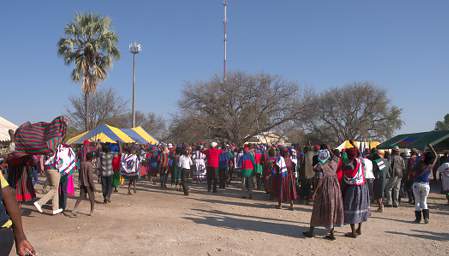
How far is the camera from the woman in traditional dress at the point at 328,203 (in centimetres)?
702

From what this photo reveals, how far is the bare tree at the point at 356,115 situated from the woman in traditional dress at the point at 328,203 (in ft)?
134

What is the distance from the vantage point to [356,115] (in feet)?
159

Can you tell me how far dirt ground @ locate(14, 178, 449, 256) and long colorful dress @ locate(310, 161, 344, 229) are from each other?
38 cm

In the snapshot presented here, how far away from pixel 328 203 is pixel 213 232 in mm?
2367

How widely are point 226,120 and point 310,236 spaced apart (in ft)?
82.2

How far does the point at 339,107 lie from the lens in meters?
48.6

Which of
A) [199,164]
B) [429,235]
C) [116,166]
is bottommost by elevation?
[429,235]

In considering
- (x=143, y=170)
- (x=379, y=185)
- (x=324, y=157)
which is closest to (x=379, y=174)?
(x=379, y=185)

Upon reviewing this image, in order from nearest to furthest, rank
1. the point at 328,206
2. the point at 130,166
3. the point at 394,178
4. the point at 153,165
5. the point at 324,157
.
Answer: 1. the point at 328,206
2. the point at 324,157
3. the point at 394,178
4. the point at 130,166
5. the point at 153,165

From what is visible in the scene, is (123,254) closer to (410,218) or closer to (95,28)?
(410,218)

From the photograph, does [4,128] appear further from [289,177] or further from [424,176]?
[424,176]

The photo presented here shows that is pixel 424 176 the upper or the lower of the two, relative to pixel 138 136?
lower

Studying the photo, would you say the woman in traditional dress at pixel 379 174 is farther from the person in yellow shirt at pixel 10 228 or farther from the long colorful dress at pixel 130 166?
the person in yellow shirt at pixel 10 228

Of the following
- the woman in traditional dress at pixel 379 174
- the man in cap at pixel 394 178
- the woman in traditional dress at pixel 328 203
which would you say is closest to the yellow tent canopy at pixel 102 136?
the woman in traditional dress at pixel 379 174
